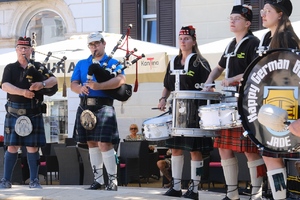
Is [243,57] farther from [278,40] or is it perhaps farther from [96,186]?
[96,186]

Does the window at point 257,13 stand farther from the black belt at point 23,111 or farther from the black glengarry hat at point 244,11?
the black glengarry hat at point 244,11

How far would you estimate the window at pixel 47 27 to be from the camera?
15445 millimetres

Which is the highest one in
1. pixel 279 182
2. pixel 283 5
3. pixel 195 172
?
pixel 283 5

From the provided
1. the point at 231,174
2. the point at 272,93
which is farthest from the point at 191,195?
the point at 272,93

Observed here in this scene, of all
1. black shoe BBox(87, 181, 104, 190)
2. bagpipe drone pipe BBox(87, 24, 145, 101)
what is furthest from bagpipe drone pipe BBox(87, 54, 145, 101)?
black shoe BBox(87, 181, 104, 190)

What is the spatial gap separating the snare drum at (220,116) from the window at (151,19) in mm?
8217

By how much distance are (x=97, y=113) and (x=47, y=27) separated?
8.89 metres

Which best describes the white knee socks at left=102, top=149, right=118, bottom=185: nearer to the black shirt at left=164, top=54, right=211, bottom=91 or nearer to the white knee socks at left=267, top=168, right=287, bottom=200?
the black shirt at left=164, top=54, right=211, bottom=91

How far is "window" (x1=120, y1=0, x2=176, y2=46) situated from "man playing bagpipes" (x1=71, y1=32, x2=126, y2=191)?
6.79 m

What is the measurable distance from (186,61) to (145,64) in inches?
124

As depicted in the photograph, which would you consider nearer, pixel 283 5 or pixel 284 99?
pixel 284 99

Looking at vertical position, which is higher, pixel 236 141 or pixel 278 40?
pixel 278 40

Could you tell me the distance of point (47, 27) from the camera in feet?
51.5

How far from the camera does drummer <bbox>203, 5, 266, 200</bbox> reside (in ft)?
19.7
